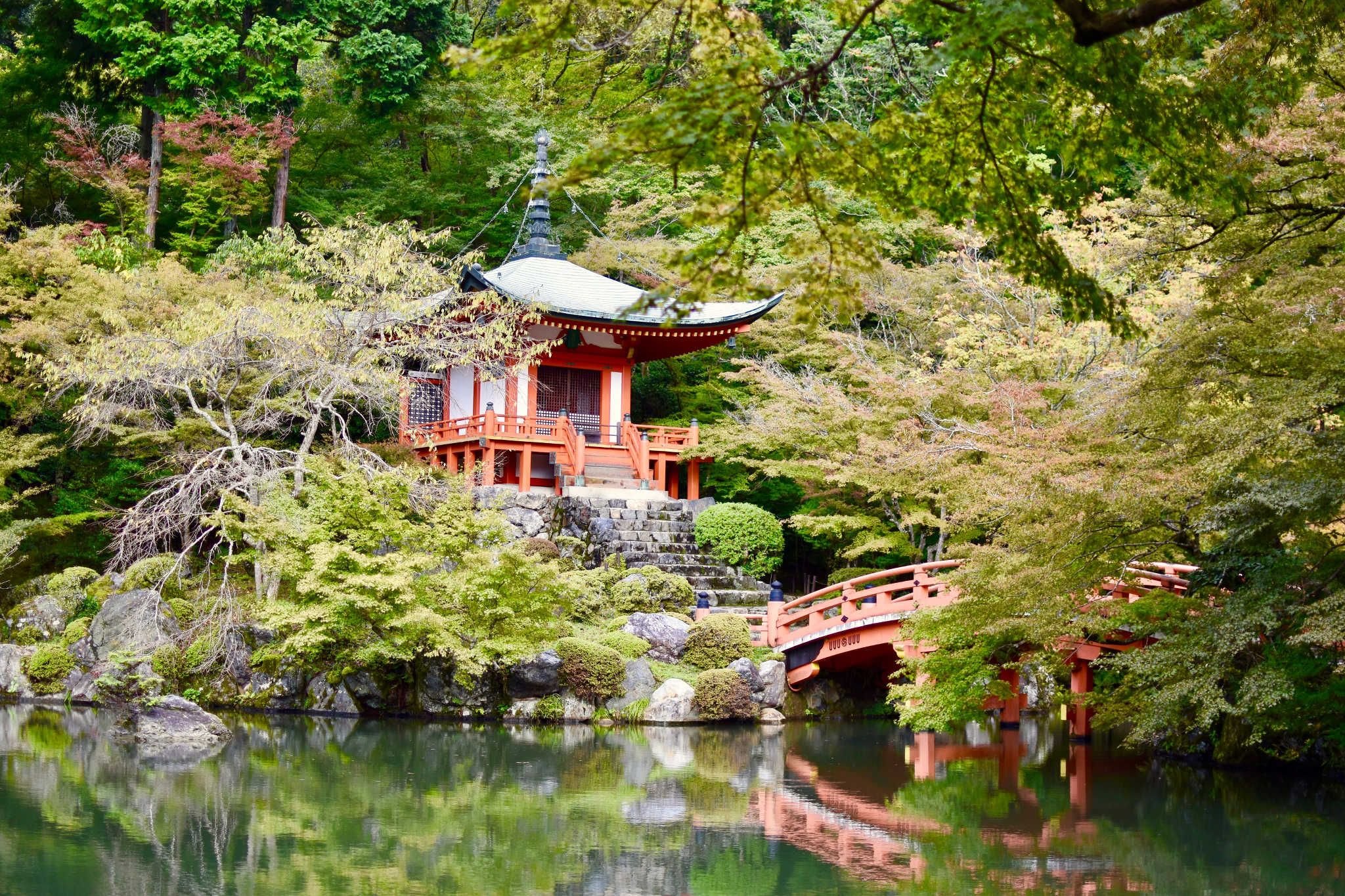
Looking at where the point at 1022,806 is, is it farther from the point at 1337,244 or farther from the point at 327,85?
the point at 327,85

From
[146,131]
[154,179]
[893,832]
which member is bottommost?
[893,832]

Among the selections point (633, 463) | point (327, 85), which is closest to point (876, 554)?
point (633, 463)

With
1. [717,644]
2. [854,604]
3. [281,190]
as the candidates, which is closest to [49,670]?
[717,644]

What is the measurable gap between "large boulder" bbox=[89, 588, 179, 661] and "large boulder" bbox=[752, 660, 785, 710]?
6934 millimetres

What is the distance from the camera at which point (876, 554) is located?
793 inches

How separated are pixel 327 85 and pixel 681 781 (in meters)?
19.6

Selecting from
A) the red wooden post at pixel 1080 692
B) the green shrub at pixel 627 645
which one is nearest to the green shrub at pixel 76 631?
the green shrub at pixel 627 645

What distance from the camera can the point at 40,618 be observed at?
16.5m

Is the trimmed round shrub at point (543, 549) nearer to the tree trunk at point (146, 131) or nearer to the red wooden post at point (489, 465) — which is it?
the red wooden post at point (489, 465)

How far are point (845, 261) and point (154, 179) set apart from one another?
59.7 ft

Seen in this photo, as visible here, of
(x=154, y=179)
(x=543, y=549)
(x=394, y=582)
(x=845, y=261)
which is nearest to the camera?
(x=845, y=261)

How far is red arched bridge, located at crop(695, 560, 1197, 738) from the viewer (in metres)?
14.0

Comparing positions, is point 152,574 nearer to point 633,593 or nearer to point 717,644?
point 633,593

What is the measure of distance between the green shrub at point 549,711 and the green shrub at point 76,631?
5.72 meters
